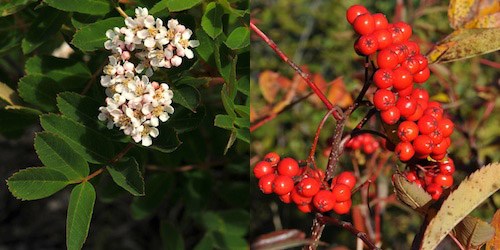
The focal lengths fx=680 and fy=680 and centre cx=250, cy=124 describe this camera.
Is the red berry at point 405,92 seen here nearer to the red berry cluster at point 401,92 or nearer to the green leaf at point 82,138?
the red berry cluster at point 401,92

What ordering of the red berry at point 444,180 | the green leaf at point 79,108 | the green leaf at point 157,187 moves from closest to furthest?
1. the red berry at point 444,180
2. the green leaf at point 79,108
3. the green leaf at point 157,187

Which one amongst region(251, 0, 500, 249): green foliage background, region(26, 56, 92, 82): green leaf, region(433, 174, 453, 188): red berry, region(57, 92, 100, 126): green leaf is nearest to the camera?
region(433, 174, 453, 188): red berry

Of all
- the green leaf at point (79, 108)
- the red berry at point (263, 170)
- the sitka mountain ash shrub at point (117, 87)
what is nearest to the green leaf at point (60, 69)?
the sitka mountain ash shrub at point (117, 87)

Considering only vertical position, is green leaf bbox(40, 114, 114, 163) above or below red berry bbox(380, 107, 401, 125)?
below

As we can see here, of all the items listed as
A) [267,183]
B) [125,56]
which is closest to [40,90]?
[125,56]

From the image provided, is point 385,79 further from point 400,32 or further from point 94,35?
point 94,35

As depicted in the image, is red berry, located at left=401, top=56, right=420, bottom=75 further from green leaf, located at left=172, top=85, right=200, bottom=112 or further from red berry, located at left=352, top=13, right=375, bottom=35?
green leaf, located at left=172, top=85, right=200, bottom=112

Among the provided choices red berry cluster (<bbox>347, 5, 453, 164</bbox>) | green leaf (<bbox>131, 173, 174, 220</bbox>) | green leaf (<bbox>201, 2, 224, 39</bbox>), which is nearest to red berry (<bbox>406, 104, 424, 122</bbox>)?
red berry cluster (<bbox>347, 5, 453, 164</bbox>)
